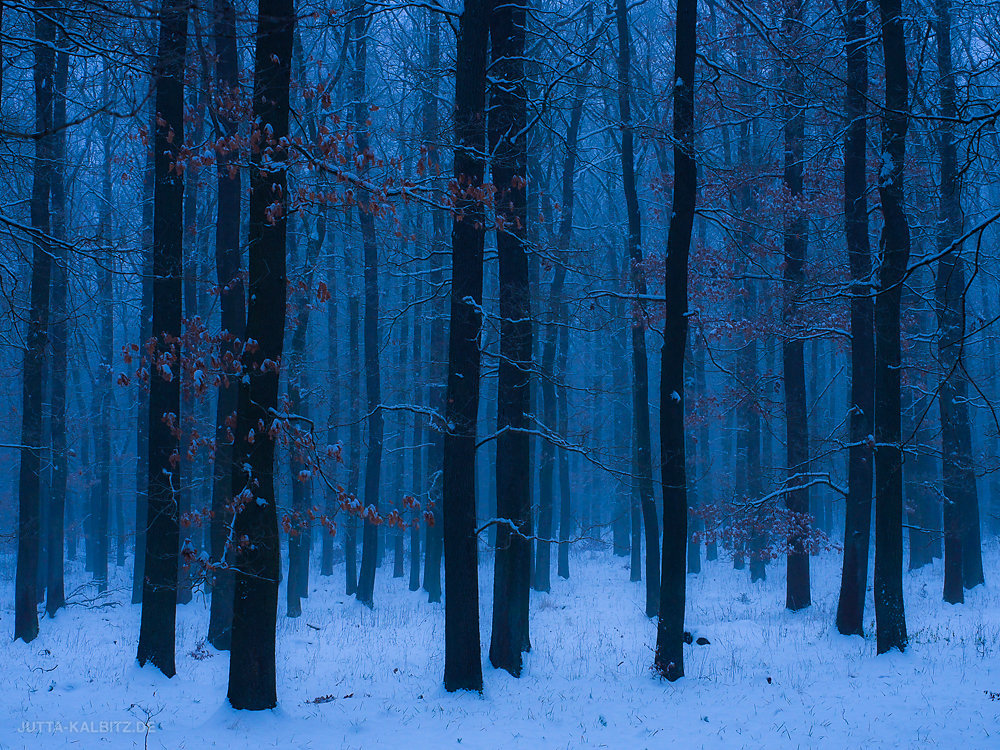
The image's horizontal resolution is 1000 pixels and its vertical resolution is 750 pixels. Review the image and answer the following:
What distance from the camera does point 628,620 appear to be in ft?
60.3

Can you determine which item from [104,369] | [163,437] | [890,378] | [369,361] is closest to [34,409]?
[163,437]

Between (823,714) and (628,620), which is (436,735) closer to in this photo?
(823,714)

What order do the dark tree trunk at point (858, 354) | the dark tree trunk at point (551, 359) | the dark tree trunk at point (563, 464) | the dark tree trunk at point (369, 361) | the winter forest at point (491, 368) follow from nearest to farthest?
the winter forest at point (491, 368)
the dark tree trunk at point (858, 354)
the dark tree trunk at point (551, 359)
the dark tree trunk at point (369, 361)
the dark tree trunk at point (563, 464)

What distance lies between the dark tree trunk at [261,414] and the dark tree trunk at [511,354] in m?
3.53

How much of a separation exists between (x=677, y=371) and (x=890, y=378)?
342cm

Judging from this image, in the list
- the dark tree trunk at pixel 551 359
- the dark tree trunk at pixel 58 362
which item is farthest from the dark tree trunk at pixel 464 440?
the dark tree trunk at pixel 58 362

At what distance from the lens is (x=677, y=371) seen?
10922 mm

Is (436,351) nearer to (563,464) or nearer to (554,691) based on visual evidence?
(563,464)

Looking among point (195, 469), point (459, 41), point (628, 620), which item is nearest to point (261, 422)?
point (459, 41)

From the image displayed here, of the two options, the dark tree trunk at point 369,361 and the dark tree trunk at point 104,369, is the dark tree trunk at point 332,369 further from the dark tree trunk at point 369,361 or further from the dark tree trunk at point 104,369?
the dark tree trunk at point 104,369

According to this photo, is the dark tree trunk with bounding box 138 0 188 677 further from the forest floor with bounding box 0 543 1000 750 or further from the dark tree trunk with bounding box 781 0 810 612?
the dark tree trunk with bounding box 781 0 810 612

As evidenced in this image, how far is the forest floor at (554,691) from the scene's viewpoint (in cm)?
780

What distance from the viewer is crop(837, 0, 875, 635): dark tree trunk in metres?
13.3

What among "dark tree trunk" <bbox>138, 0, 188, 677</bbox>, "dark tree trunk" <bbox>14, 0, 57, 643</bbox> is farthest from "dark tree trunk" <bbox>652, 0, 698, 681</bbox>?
"dark tree trunk" <bbox>14, 0, 57, 643</bbox>
